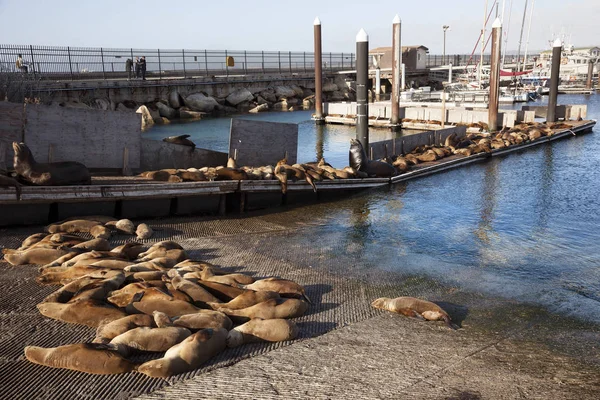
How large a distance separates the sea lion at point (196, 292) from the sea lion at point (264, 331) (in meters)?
0.69

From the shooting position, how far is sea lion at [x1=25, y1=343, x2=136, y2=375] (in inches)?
183

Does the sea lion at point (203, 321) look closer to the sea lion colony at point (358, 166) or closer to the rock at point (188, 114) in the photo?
the sea lion colony at point (358, 166)

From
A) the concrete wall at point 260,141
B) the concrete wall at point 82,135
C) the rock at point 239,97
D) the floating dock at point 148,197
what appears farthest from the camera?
the rock at point 239,97

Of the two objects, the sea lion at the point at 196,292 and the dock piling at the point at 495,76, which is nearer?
the sea lion at the point at 196,292

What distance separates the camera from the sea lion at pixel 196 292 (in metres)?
5.97

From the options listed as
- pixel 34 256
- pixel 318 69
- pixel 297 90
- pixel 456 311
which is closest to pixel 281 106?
pixel 297 90

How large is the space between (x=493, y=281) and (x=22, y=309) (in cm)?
585

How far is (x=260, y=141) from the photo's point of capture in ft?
46.0

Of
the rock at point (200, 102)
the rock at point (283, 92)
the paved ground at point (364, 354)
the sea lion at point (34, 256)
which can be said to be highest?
the rock at point (283, 92)

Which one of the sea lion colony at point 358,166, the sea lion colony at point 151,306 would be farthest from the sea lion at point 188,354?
the sea lion colony at point 358,166

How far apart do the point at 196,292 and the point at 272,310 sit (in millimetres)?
882

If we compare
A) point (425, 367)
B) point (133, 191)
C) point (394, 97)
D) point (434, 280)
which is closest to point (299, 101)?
point (394, 97)

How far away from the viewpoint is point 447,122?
2605cm

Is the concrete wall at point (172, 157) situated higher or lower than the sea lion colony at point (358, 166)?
higher
